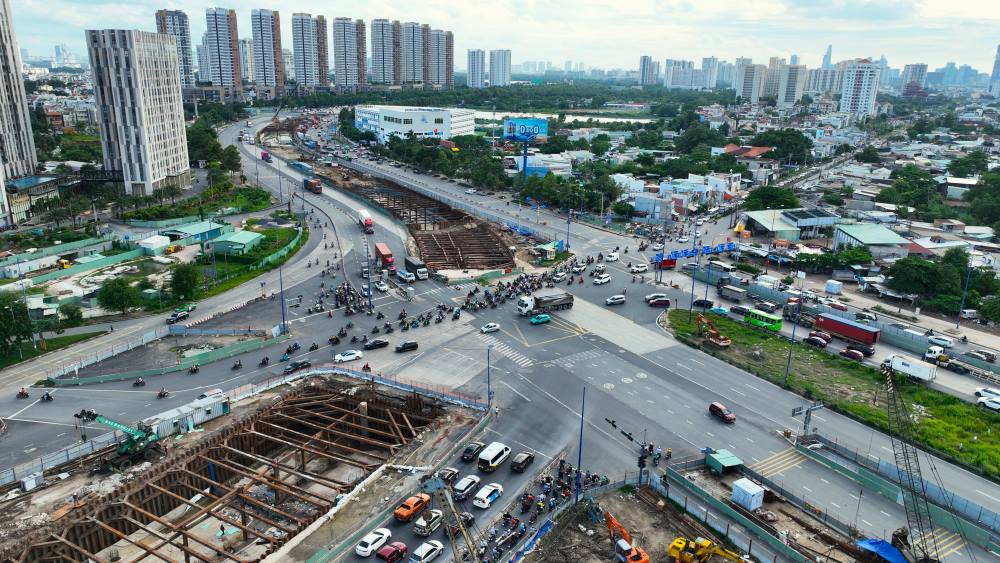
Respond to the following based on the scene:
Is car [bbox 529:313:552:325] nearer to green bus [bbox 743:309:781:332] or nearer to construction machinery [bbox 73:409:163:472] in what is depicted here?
green bus [bbox 743:309:781:332]

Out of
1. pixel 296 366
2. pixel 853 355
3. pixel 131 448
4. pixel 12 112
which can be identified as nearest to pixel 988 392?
pixel 853 355

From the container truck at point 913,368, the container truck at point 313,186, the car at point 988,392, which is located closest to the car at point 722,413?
the container truck at point 913,368

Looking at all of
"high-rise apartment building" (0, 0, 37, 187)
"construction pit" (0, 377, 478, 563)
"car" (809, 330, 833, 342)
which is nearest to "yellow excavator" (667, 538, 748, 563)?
"construction pit" (0, 377, 478, 563)

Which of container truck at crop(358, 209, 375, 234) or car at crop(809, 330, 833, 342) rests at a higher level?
container truck at crop(358, 209, 375, 234)

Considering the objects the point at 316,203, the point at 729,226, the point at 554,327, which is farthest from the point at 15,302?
the point at 729,226

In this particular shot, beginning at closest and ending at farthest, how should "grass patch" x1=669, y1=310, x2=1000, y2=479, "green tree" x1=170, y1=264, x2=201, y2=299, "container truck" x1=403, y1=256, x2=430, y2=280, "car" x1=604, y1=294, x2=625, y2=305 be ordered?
"grass patch" x1=669, y1=310, x2=1000, y2=479
"green tree" x1=170, y1=264, x2=201, y2=299
"car" x1=604, y1=294, x2=625, y2=305
"container truck" x1=403, y1=256, x2=430, y2=280

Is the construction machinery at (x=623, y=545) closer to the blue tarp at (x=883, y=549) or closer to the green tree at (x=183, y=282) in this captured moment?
the blue tarp at (x=883, y=549)

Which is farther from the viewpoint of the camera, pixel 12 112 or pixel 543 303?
pixel 12 112

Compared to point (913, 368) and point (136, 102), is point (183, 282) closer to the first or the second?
point (136, 102)
